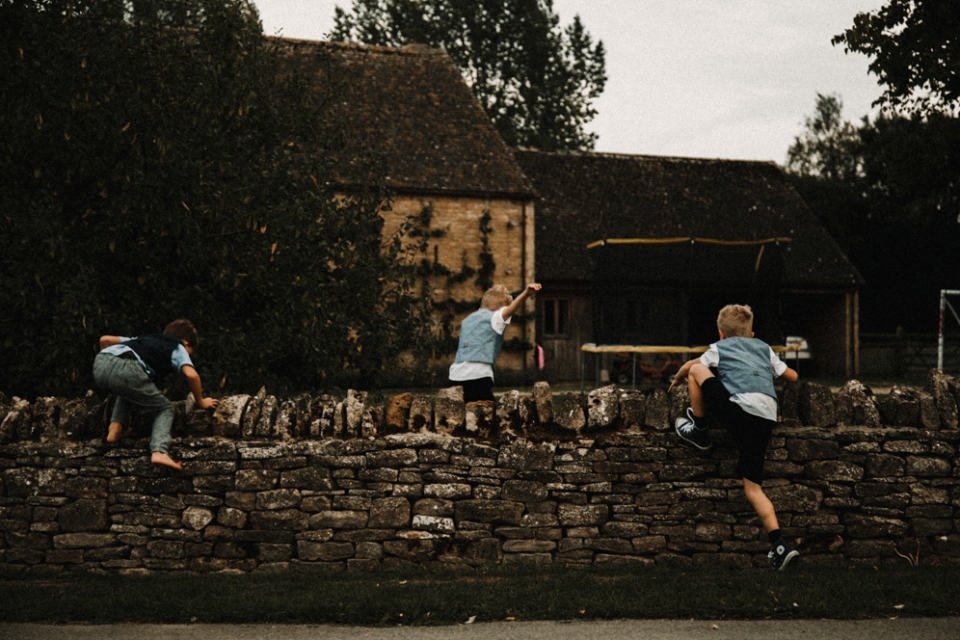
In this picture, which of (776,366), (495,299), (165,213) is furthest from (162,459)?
(776,366)

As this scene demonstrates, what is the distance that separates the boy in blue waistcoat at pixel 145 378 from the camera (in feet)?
21.2

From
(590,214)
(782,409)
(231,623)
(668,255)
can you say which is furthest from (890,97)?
(231,623)

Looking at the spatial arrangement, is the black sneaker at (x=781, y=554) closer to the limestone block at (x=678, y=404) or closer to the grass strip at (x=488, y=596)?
the grass strip at (x=488, y=596)

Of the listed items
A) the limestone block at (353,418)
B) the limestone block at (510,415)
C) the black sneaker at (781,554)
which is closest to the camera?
the black sneaker at (781,554)

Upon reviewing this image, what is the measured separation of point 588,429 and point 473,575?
54.9 inches

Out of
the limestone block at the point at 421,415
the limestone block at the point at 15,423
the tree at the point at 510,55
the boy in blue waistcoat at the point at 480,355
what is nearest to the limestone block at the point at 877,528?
the boy in blue waistcoat at the point at 480,355

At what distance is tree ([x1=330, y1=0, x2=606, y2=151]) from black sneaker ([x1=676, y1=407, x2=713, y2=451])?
120 ft

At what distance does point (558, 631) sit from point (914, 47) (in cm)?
2132

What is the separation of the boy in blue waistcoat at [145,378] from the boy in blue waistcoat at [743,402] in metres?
3.64

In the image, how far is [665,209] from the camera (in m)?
27.2

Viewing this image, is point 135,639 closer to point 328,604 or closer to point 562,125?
point 328,604

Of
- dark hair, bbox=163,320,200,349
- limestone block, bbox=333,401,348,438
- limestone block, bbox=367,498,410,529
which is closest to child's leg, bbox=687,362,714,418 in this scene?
limestone block, bbox=367,498,410,529

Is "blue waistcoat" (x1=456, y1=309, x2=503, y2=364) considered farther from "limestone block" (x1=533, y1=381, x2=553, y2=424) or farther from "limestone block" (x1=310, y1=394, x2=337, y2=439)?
"limestone block" (x1=310, y1=394, x2=337, y2=439)

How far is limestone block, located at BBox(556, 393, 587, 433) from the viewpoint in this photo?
6.72 meters
